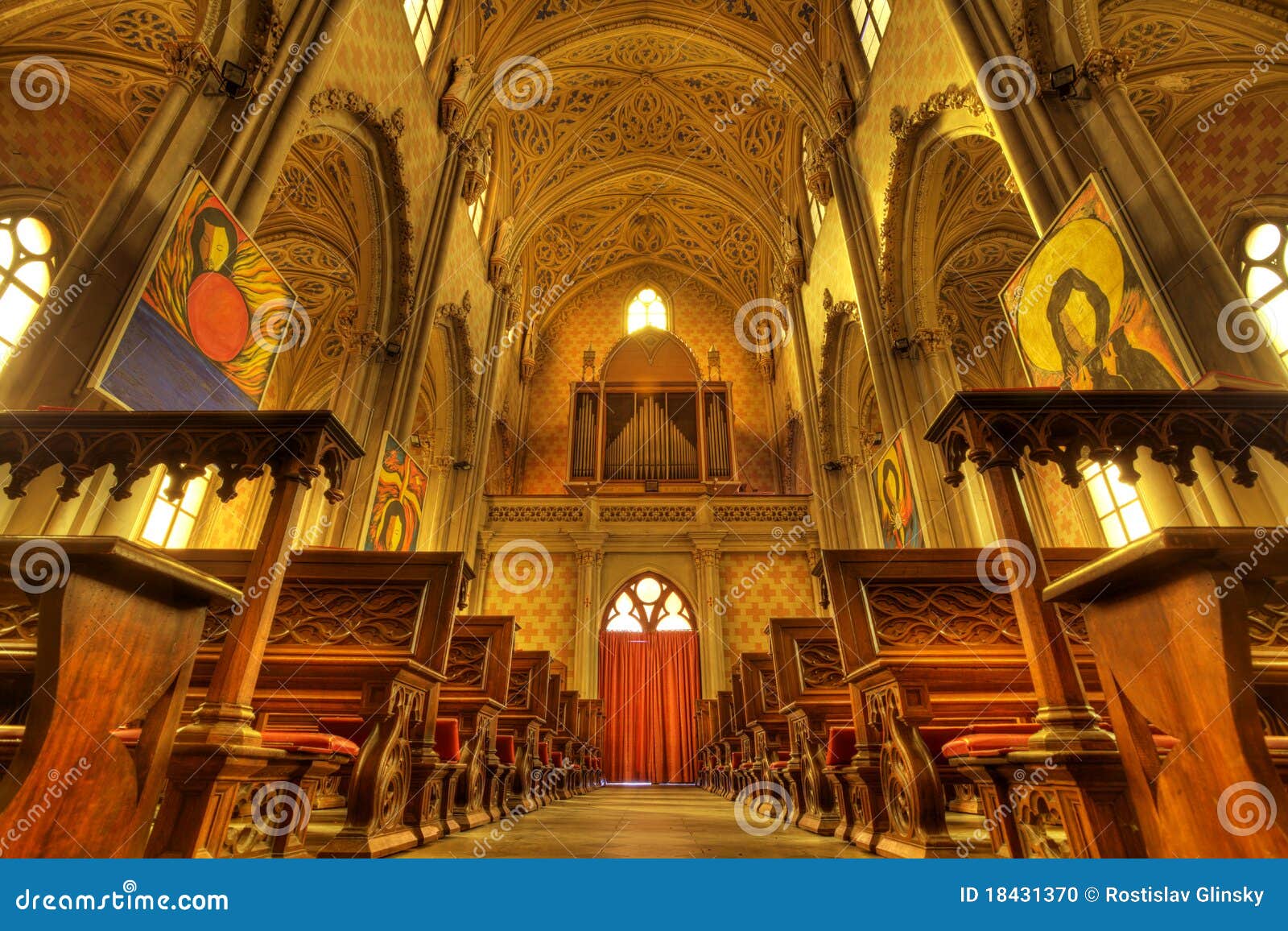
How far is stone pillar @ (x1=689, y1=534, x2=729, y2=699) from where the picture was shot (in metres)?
Answer: 11.7

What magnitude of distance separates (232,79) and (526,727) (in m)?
5.71

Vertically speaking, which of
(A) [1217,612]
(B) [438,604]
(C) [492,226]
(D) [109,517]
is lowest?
(A) [1217,612]

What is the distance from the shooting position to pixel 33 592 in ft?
4.72

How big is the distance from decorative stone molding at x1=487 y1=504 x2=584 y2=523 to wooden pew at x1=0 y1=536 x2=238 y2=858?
37.5 ft

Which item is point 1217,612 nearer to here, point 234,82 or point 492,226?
point 234,82

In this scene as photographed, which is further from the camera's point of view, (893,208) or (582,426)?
→ (582,426)

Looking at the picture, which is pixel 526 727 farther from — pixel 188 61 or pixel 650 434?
pixel 650 434

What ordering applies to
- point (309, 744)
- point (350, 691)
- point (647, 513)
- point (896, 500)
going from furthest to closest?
point (647, 513)
point (896, 500)
point (350, 691)
point (309, 744)

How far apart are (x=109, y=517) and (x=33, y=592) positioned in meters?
4.44

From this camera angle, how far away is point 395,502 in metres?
8.05

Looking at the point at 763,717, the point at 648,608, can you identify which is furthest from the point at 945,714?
the point at 648,608

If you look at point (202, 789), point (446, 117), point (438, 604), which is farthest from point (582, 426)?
point (202, 789)

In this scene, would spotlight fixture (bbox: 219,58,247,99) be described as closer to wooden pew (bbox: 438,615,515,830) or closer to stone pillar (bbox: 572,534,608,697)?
wooden pew (bbox: 438,615,515,830)

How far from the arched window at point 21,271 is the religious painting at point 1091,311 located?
1058 centimetres
